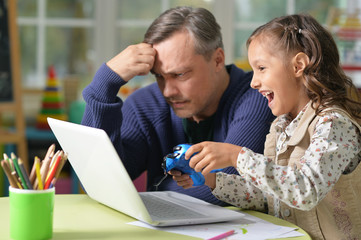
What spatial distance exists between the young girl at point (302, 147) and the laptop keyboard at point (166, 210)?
0.07m

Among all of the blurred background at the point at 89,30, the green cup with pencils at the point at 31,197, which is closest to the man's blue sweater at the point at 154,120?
the green cup with pencils at the point at 31,197

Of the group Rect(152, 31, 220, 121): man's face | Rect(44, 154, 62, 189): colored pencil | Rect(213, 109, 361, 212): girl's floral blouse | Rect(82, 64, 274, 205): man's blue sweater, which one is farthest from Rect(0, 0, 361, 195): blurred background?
Rect(44, 154, 62, 189): colored pencil

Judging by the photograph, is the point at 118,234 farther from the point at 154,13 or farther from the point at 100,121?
the point at 154,13

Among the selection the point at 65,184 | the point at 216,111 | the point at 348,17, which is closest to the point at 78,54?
the point at 65,184

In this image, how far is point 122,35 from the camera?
12.3ft

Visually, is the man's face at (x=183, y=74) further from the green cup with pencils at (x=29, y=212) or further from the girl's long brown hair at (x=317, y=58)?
the green cup with pencils at (x=29, y=212)

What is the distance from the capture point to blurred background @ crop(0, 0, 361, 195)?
11.9 feet

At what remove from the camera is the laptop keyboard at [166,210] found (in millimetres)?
1164

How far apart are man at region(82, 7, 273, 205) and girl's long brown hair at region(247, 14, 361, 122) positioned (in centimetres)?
39

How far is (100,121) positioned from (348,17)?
215 centimetres

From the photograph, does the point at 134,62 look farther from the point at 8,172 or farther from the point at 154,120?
the point at 8,172

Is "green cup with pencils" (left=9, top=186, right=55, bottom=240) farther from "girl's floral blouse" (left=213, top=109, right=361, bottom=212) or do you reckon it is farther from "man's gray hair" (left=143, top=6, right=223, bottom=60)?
"man's gray hair" (left=143, top=6, right=223, bottom=60)

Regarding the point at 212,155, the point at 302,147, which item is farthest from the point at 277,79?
the point at 212,155

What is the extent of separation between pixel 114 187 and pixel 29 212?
0.20 meters
